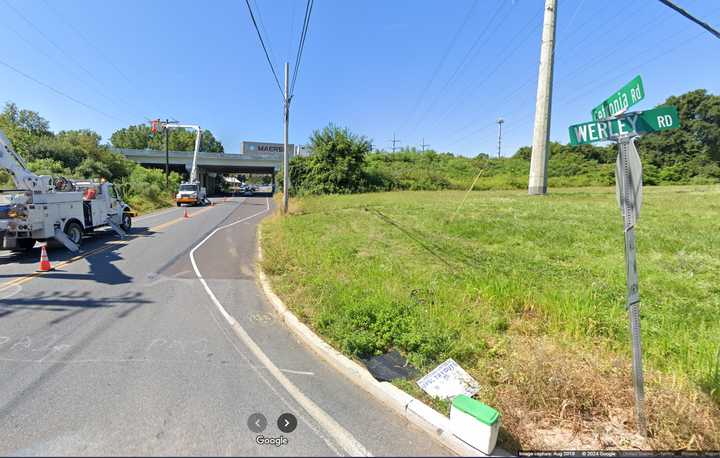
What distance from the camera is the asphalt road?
99.9 inches

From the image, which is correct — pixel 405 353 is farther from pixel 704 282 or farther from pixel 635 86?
pixel 704 282

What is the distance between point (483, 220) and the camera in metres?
11.8

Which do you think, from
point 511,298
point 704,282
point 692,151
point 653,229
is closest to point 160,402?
point 511,298

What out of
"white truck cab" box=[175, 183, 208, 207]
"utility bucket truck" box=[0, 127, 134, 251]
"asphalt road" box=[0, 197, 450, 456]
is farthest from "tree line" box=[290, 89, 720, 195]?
"asphalt road" box=[0, 197, 450, 456]

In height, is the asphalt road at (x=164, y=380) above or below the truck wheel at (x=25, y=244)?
below

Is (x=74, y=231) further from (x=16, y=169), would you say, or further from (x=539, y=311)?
(x=539, y=311)

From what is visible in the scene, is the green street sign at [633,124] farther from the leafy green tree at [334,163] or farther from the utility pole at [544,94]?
the leafy green tree at [334,163]

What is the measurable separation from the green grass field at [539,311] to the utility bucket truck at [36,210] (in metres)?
6.94

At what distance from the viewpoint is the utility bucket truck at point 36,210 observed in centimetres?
883

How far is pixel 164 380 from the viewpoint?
11.0 ft

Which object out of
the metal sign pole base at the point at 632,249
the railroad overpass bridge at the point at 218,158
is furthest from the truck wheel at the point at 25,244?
the railroad overpass bridge at the point at 218,158

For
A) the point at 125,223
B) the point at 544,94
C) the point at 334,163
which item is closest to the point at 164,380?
the point at 125,223

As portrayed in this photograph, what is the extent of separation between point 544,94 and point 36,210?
24481mm

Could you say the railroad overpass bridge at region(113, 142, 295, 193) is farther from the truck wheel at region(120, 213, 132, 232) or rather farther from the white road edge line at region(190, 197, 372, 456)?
the white road edge line at region(190, 197, 372, 456)
